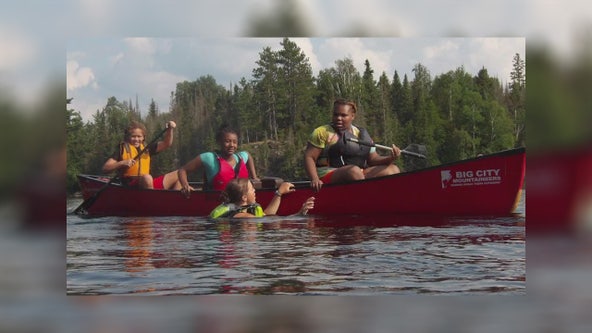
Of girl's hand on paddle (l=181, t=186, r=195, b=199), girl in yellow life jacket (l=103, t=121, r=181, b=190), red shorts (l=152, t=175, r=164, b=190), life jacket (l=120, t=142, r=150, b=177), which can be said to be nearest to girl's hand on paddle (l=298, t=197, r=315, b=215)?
girl's hand on paddle (l=181, t=186, r=195, b=199)

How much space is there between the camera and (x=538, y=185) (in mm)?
13695

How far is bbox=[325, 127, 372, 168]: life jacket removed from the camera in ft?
32.5

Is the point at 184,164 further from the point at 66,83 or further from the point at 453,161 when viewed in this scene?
the point at 453,161

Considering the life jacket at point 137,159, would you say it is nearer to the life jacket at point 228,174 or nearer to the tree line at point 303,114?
the tree line at point 303,114

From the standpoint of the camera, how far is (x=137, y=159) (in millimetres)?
9883

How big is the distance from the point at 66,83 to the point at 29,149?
8006 mm

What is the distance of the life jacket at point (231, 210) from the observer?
32.8 feet

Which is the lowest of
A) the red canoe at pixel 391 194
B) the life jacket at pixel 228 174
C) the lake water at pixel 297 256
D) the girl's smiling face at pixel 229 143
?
the lake water at pixel 297 256

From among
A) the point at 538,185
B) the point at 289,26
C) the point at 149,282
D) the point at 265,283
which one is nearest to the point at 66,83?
the point at 149,282

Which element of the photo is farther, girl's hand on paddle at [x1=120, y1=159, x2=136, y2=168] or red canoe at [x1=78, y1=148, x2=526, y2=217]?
red canoe at [x1=78, y1=148, x2=526, y2=217]

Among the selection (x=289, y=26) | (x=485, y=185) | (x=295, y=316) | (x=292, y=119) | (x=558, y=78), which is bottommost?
(x=295, y=316)

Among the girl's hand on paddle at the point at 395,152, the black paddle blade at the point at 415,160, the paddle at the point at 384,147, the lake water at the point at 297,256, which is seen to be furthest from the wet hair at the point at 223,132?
the black paddle blade at the point at 415,160

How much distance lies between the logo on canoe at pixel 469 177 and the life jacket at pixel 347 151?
0.82 m

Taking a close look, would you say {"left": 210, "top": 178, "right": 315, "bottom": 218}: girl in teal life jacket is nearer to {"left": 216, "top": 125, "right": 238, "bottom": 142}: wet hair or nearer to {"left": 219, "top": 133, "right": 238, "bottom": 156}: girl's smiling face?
{"left": 219, "top": 133, "right": 238, "bottom": 156}: girl's smiling face
